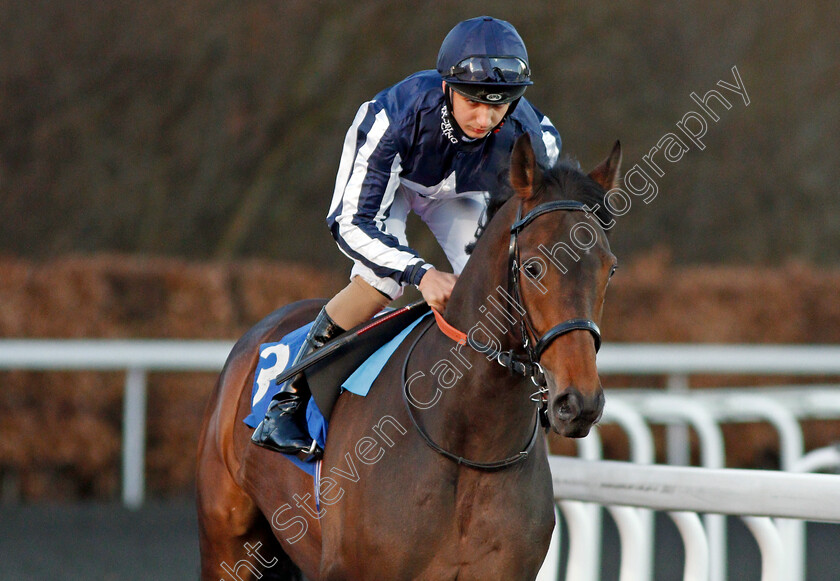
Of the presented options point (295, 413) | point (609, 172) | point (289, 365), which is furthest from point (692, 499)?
point (289, 365)

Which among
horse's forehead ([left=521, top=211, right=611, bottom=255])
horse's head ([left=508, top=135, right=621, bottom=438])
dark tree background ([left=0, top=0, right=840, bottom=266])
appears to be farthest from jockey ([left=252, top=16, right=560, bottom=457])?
dark tree background ([left=0, top=0, right=840, bottom=266])

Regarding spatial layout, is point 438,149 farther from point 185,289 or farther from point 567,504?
point 185,289

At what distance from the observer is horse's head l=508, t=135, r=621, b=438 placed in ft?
8.39

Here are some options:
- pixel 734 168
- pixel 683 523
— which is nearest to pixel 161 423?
pixel 683 523

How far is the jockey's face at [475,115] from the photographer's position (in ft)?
10.8

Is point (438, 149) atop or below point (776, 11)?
below

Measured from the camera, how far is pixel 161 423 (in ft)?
27.6

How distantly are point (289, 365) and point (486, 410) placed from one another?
1.03 meters

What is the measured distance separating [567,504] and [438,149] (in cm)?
149

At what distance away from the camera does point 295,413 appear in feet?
11.6

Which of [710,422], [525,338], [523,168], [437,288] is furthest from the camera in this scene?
[710,422]

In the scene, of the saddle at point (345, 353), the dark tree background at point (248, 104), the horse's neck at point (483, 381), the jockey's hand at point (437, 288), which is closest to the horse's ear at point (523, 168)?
the horse's neck at point (483, 381)

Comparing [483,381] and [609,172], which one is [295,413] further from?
[609,172]

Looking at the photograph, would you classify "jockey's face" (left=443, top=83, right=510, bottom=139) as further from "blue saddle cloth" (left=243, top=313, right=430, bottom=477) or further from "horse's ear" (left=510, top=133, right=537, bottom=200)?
"blue saddle cloth" (left=243, top=313, right=430, bottom=477)
